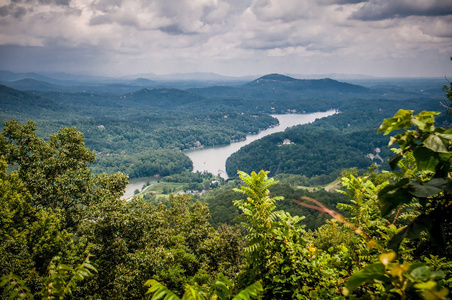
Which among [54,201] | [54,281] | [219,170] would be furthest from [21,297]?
[219,170]

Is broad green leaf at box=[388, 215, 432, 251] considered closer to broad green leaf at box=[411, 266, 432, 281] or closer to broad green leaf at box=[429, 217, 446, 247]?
broad green leaf at box=[429, 217, 446, 247]

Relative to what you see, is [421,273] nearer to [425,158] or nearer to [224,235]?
[425,158]

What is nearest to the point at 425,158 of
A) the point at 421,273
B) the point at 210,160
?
the point at 421,273

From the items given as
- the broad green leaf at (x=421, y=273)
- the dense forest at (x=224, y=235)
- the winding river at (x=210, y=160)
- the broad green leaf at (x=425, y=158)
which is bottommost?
the winding river at (x=210, y=160)

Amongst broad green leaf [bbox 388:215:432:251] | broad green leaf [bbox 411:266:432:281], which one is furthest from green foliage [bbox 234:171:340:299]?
broad green leaf [bbox 411:266:432:281]

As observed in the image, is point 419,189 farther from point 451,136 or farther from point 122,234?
point 122,234

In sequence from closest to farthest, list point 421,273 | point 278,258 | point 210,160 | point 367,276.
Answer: point 421,273, point 367,276, point 278,258, point 210,160

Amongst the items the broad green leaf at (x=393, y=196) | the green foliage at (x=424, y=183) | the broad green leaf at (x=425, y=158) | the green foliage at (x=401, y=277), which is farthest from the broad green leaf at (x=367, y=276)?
the broad green leaf at (x=425, y=158)

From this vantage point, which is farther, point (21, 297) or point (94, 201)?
point (94, 201)

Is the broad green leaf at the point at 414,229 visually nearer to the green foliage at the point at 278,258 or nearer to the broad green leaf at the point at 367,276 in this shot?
the broad green leaf at the point at 367,276

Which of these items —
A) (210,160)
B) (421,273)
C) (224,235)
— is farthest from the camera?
(210,160)

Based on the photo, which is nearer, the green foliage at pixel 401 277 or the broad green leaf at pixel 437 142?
the green foliage at pixel 401 277
